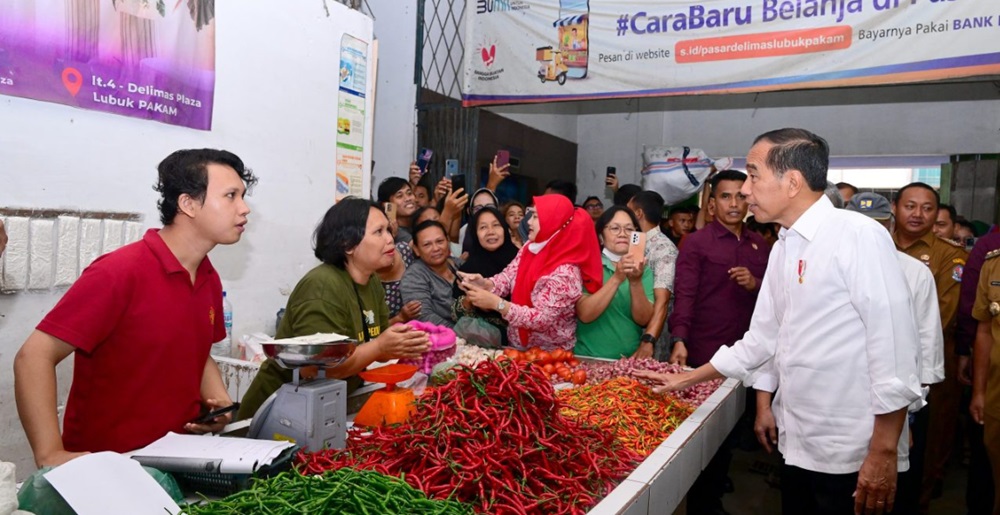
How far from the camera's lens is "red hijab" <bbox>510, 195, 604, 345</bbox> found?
9.90ft

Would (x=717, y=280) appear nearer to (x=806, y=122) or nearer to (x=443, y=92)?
(x=443, y=92)

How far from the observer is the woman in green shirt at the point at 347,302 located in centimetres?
199

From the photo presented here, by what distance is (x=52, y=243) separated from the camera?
8.58 ft

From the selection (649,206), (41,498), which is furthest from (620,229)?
(41,498)

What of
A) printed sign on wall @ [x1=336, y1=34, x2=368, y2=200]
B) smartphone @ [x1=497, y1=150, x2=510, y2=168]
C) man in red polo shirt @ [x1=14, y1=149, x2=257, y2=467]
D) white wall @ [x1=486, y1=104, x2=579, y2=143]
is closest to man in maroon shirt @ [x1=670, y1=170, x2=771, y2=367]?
smartphone @ [x1=497, y1=150, x2=510, y2=168]

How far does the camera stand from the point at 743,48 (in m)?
4.46

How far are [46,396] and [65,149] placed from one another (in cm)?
147

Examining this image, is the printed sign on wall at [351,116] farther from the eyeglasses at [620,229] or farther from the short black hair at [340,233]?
the short black hair at [340,233]

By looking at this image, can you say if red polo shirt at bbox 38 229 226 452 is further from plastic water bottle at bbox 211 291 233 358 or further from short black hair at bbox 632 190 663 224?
short black hair at bbox 632 190 663 224

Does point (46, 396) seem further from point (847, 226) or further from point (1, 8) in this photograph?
point (847, 226)

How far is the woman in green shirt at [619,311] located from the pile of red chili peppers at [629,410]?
2.40 ft

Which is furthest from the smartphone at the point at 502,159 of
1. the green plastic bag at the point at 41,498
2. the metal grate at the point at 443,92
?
the green plastic bag at the point at 41,498

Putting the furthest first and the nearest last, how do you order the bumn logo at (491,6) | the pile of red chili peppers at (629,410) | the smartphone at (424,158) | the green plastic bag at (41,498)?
1. the smartphone at (424,158)
2. the bumn logo at (491,6)
3. the pile of red chili peppers at (629,410)
4. the green plastic bag at (41,498)

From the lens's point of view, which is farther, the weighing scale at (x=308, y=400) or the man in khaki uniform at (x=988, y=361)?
the man in khaki uniform at (x=988, y=361)
